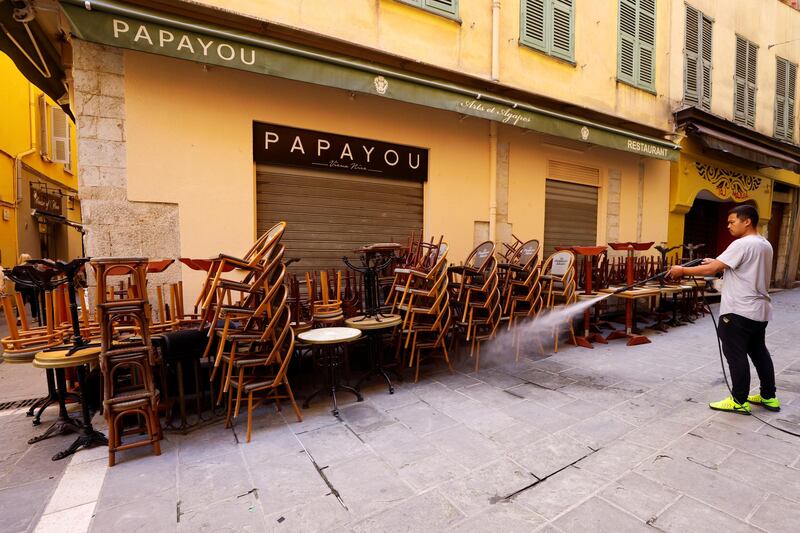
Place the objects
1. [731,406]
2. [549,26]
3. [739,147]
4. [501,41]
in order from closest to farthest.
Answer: [731,406] < [501,41] < [549,26] < [739,147]

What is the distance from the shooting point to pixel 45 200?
1416 centimetres

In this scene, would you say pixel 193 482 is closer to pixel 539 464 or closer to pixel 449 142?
pixel 539 464

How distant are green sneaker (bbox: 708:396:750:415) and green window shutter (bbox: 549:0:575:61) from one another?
6.46 m

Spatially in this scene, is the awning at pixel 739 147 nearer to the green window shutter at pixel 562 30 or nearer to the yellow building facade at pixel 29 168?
the green window shutter at pixel 562 30

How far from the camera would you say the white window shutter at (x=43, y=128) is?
13047 millimetres

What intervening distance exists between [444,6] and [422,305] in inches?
190

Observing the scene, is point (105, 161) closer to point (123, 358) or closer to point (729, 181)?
point (123, 358)

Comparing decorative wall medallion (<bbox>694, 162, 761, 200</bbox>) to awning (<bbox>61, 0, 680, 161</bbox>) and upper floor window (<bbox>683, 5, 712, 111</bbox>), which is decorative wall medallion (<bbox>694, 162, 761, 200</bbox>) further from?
awning (<bbox>61, 0, 680, 161</bbox>)

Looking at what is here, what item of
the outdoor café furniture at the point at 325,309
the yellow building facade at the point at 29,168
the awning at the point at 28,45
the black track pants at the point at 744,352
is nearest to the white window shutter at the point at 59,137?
the yellow building facade at the point at 29,168

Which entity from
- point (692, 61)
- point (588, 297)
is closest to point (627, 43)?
point (692, 61)

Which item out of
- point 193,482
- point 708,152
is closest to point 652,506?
point 193,482

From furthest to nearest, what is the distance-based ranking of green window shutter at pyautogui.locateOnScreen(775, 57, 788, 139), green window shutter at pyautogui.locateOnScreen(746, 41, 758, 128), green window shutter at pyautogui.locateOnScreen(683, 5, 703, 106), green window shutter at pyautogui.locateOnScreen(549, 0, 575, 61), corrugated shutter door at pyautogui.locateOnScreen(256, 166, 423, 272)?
green window shutter at pyautogui.locateOnScreen(775, 57, 788, 139)
green window shutter at pyautogui.locateOnScreen(746, 41, 758, 128)
green window shutter at pyautogui.locateOnScreen(683, 5, 703, 106)
green window shutter at pyautogui.locateOnScreen(549, 0, 575, 61)
corrugated shutter door at pyautogui.locateOnScreen(256, 166, 423, 272)

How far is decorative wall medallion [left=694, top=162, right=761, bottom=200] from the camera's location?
400 inches

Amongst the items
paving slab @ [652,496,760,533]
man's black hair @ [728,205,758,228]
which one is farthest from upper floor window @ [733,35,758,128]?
paving slab @ [652,496,760,533]
